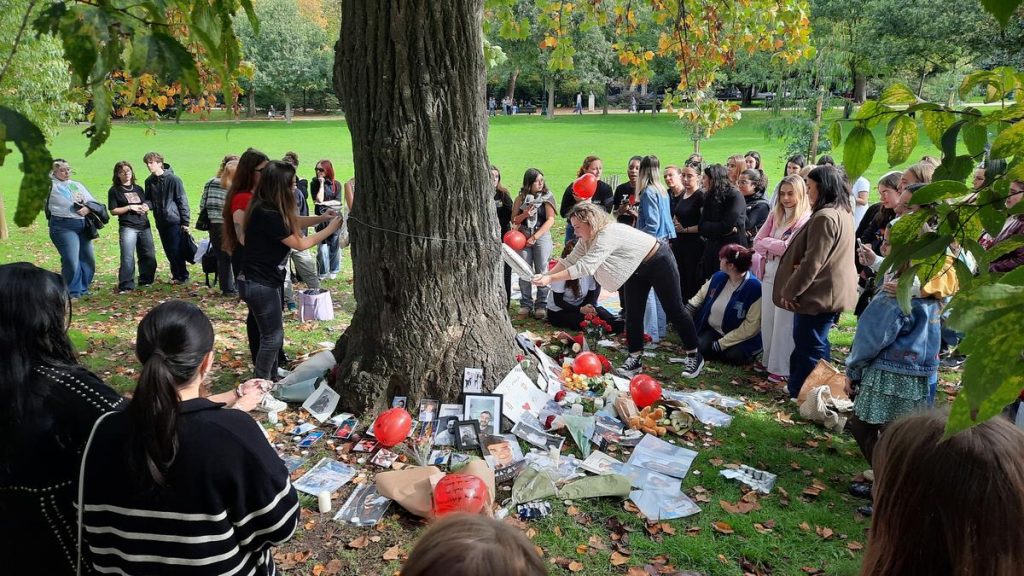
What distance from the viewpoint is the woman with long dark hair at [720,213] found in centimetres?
743

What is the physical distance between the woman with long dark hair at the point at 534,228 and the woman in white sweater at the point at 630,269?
1768 millimetres

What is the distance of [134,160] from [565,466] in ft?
98.1

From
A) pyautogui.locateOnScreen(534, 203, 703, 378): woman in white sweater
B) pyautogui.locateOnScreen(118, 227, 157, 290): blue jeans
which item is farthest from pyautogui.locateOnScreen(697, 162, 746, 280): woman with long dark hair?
pyautogui.locateOnScreen(118, 227, 157, 290): blue jeans

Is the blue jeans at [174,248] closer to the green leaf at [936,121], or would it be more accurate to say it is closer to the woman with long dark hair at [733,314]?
the woman with long dark hair at [733,314]

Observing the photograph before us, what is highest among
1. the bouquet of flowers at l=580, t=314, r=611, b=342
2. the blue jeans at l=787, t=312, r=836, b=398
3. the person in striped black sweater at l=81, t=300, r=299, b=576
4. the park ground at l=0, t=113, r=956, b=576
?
the person in striped black sweater at l=81, t=300, r=299, b=576

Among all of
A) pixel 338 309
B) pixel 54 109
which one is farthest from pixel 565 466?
pixel 54 109

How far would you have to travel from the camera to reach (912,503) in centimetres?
154

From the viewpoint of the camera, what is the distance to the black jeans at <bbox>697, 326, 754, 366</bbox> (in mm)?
6852

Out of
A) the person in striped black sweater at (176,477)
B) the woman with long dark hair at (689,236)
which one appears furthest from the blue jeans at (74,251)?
the person in striped black sweater at (176,477)

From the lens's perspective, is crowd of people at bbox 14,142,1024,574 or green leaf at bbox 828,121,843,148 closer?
green leaf at bbox 828,121,843,148

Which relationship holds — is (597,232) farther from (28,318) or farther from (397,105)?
(28,318)

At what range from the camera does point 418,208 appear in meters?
4.84

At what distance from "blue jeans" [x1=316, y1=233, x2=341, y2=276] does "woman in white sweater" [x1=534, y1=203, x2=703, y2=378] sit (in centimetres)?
501

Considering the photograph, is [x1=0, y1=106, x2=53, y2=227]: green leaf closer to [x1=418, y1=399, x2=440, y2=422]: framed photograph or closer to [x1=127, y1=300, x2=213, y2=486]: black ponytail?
[x1=127, y1=300, x2=213, y2=486]: black ponytail
